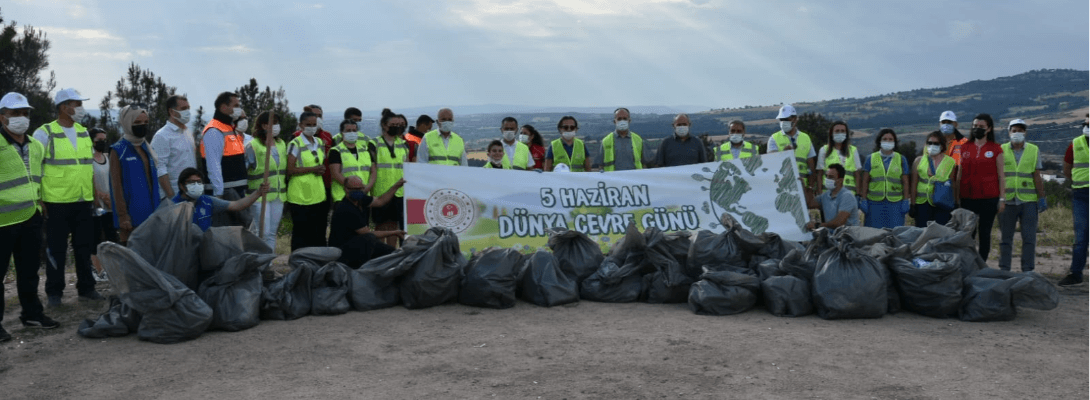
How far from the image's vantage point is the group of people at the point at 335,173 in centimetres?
770

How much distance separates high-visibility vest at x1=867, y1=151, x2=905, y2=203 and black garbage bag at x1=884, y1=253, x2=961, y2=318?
2742 millimetres

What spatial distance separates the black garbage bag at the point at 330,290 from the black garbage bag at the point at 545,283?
153 centimetres

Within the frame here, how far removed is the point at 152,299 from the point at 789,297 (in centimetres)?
489

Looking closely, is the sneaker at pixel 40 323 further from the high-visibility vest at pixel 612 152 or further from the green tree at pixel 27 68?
the green tree at pixel 27 68

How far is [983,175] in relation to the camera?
32.7 ft

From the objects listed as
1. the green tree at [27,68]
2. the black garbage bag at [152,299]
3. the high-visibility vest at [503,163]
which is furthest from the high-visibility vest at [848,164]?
the green tree at [27,68]

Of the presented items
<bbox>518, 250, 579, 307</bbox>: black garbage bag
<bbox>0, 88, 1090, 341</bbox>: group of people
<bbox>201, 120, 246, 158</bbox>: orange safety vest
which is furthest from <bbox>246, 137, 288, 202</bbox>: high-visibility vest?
<bbox>518, 250, 579, 307</bbox>: black garbage bag

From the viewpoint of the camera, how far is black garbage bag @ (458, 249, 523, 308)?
779 cm

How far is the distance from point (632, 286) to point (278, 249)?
257 inches

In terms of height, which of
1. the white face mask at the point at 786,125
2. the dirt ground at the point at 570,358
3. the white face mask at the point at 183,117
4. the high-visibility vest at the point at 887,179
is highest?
the white face mask at the point at 183,117

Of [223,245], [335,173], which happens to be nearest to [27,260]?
[223,245]

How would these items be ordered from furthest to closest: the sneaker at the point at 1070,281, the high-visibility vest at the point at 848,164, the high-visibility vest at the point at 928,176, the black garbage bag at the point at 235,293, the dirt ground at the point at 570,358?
the high-visibility vest at the point at 848,164 → the high-visibility vest at the point at 928,176 → the sneaker at the point at 1070,281 → the black garbage bag at the point at 235,293 → the dirt ground at the point at 570,358

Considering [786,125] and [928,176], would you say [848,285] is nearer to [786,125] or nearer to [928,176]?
[928,176]

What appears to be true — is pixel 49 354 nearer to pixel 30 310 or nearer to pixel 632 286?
pixel 30 310
